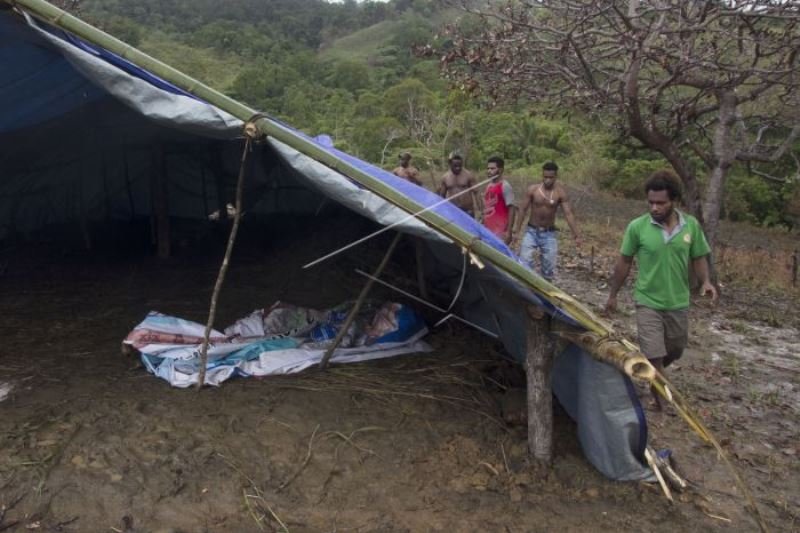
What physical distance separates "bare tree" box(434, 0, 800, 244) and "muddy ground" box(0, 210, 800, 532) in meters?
2.67

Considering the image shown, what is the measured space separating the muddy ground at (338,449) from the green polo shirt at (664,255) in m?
0.85

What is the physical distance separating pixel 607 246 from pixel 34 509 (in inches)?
390

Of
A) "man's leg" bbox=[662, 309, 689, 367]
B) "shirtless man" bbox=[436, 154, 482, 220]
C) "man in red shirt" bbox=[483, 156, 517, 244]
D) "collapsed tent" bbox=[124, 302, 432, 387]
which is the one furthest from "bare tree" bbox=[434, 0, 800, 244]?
"collapsed tent" bbox=[124, 302, 432, 387]

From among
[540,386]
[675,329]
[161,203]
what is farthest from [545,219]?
[161,203]

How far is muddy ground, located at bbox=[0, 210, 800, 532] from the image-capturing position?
114 inches

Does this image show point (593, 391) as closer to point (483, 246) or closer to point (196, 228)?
point (483, 246)

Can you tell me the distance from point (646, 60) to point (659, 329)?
3585 millimetres

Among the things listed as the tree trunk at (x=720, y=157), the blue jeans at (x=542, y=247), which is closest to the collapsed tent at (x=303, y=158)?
the blue jeans at (x=542, y=247)

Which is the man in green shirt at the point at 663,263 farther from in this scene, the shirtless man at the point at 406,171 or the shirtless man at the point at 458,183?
the shirtless man at the point at 406,171

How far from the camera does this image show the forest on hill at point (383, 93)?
18.0 metres

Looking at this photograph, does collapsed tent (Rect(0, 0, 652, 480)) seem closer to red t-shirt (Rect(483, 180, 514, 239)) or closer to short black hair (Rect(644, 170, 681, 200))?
short black hair (Rect(644, 170, 681, 200))

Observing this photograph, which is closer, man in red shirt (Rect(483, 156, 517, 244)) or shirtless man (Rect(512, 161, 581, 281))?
shirtless man (Rect(512, 161, 581, 281))

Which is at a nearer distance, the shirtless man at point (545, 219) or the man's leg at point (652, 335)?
the man's leg at point (652, 335)

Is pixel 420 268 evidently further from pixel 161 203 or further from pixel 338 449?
pixel 161 203
